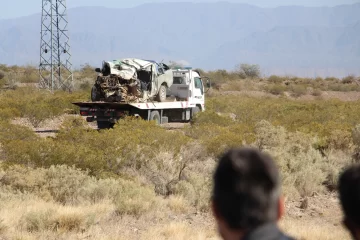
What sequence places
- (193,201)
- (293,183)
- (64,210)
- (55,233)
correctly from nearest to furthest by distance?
(55,233)
(64,210)
(193,201)
(293,183)

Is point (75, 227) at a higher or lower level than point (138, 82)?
lower

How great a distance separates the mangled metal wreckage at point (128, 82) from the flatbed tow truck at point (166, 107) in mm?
450

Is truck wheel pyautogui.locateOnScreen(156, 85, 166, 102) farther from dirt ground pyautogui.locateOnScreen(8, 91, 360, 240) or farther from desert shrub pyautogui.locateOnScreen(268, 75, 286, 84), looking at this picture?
desert shrub pyautogui.locateOnScreen(268, 75, 286, 84)

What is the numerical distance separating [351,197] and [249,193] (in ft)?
1.22

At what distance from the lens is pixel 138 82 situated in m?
24.8

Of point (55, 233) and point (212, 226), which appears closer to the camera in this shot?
point (55, 233)

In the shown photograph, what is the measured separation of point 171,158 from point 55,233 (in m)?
5.86

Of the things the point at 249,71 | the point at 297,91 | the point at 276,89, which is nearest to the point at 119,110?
the point at 276,89

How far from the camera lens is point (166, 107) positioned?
2598 cm

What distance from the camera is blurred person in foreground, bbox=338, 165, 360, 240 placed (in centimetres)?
258

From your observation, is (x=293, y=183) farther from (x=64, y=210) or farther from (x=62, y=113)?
(x=62, y=113)

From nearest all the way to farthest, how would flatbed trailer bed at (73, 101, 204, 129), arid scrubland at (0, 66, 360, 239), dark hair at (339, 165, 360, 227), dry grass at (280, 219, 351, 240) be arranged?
dark hair at (339, 165, 360, 227)
dry grass at (280, 219, 351, 240)
arid scrubland at (0, 66, 360, 239)
flatbed trailer bed at (73, 101, 204, 129)

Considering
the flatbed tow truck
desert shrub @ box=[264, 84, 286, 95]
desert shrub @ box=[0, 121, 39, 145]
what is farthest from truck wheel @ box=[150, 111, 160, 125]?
desert shrub @ box=[264, 84, 286, 95]

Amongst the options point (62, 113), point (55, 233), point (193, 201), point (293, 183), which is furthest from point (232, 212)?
point (62, 113)
